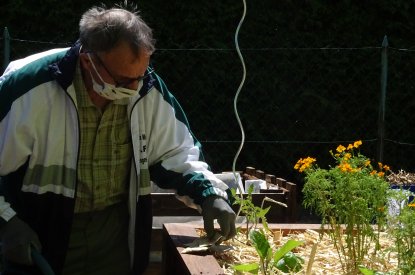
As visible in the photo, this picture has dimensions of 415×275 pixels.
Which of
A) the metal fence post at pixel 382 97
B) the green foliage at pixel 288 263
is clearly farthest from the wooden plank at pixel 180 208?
the metal fence post at pixel 382 97

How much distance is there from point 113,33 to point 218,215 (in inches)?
31.1

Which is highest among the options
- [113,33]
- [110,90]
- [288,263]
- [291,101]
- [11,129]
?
[113,33]

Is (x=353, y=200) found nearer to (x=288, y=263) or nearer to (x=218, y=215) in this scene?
(x=288, y=263)

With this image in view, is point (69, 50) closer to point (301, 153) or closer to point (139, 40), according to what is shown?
point (139, 40)

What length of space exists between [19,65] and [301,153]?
5045 mm

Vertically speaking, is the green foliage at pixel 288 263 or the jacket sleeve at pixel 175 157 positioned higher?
the jacket sleeve at pixel 175 157

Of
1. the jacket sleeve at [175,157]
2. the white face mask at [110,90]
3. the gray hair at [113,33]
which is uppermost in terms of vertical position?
the gray hair at [113,33]

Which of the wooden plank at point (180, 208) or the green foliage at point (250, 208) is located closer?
the green foliage at point (250, 208)

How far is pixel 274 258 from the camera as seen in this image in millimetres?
2873

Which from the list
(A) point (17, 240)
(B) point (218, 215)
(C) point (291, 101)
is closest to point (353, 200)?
(B) point (218, 215)

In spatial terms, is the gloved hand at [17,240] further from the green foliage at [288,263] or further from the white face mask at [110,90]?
the green foliage at [288,263]

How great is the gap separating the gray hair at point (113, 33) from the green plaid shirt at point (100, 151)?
0.15m

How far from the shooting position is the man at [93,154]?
2.88m

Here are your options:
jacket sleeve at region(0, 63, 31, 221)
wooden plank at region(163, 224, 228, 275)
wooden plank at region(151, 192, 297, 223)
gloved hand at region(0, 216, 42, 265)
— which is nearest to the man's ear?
jacket sleeve at region(0, 63, 31, 221)
